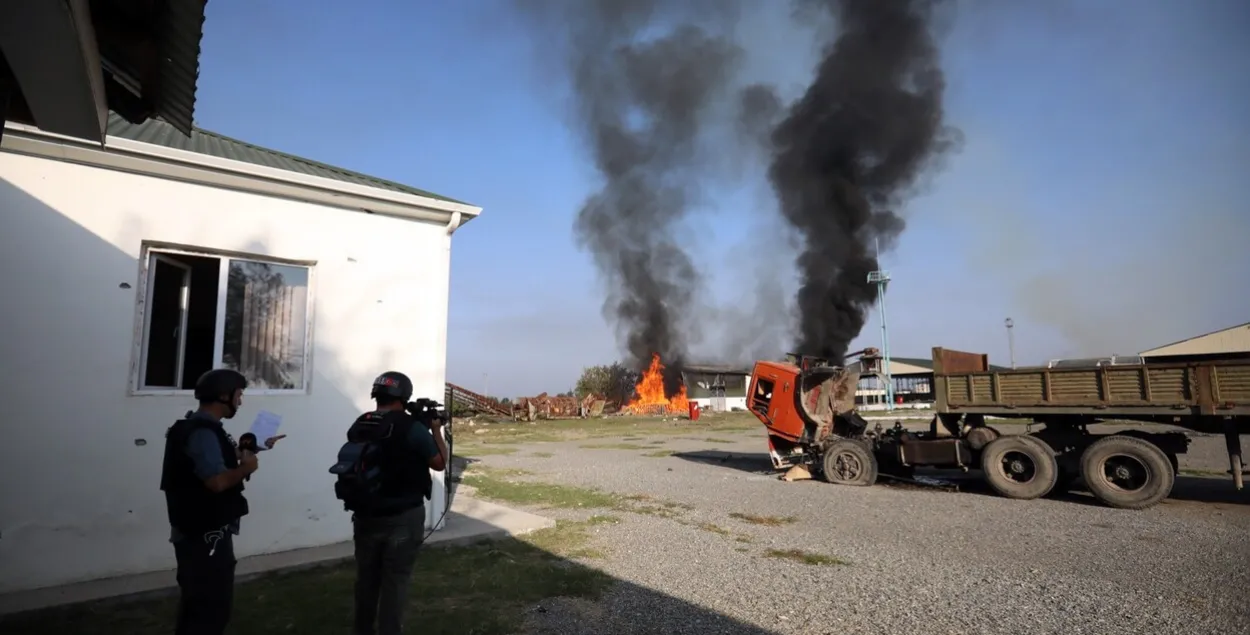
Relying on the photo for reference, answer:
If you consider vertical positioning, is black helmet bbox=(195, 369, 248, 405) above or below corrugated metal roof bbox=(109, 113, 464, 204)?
below

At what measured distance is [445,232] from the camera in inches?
271

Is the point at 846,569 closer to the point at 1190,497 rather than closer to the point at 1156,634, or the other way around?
the point at 1156,634

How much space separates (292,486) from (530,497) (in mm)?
4447

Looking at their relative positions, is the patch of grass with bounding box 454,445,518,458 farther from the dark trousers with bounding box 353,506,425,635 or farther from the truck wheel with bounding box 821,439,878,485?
the dark trousers with bounding box 353,506,425,635

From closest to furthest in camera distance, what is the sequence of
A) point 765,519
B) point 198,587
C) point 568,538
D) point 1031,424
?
1. point 198,587
2. point 568,538
3. point 765,519
4. point 1031,424

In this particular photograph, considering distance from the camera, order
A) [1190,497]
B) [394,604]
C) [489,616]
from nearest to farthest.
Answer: [394,604], [489,616], [1190,497]

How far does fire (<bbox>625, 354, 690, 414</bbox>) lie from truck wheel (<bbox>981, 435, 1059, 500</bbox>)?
1268 inches

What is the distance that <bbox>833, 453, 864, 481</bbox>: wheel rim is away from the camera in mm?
10750

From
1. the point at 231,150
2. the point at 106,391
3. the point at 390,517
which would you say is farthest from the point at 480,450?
the point at 390,517

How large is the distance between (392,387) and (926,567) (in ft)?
16.0

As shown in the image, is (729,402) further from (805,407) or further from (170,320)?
(170,320)

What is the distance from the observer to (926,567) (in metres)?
5.57

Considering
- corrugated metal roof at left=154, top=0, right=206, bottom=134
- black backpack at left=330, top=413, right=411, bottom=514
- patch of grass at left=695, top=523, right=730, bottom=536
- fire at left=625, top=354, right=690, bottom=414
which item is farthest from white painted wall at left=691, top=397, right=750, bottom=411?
corrugated metal roof at left=154, top=0, right=206, bottom=134

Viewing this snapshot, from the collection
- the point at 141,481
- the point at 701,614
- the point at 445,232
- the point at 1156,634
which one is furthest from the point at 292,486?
the point at 1156,634
